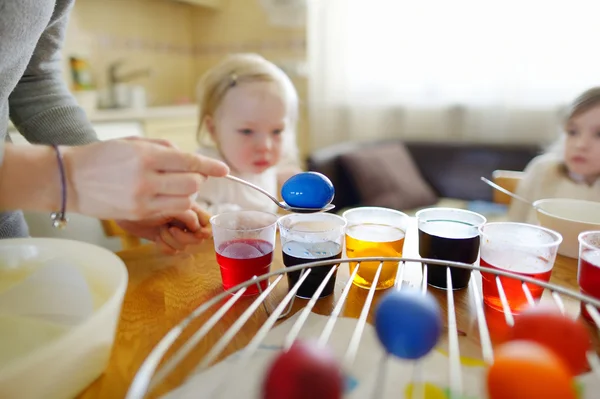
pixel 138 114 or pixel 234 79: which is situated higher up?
pixel 234 79

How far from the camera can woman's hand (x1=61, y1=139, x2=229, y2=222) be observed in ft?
1.56

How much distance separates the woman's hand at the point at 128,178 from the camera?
1.56 ft

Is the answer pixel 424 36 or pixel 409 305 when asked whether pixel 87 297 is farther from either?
pixel 424 36

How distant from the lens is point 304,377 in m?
0.31

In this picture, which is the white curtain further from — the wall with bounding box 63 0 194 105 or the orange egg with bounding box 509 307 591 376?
the orange egg with bounding box 509 307 591 376

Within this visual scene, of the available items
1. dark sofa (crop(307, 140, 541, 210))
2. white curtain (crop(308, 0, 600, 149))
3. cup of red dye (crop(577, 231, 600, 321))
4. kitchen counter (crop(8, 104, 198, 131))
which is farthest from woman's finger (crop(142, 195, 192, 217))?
white curtain (crop(308, 0, 600, 149))

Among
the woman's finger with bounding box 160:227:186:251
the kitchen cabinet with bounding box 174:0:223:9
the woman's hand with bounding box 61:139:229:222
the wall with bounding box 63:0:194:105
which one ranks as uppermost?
the kitchen cabinet with bounding box 174:0:223:9

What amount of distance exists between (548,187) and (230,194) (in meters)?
0.94

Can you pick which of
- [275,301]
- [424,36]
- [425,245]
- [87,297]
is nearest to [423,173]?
[424,36]

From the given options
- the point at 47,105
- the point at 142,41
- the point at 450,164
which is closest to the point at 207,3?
the point at 142,41

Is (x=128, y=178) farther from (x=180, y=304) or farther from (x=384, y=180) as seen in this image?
(x=384, y=180)

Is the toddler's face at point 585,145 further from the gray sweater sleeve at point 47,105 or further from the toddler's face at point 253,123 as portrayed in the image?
the gray sweater sleeve at point 47,105

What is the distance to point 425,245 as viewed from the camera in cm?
70

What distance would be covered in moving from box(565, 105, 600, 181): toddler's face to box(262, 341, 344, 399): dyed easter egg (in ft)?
3.89
